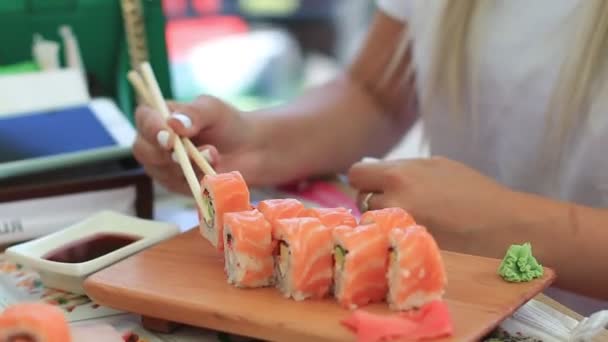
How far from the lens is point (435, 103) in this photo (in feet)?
3.33

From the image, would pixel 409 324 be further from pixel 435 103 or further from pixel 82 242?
pixel 435 103

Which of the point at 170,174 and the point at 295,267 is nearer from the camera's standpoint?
the point at 295,267

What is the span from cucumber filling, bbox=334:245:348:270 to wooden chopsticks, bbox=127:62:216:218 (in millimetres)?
150

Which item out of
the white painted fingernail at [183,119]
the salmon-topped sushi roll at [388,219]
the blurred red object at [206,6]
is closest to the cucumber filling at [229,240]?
the salmon-topped sushi roll at [388,219]

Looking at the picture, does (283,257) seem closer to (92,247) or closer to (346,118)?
(92,247)

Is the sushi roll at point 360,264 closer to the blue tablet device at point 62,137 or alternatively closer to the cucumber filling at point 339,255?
the cucumber filling at point 339,255

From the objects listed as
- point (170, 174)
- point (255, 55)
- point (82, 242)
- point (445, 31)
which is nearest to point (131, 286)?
point (82, 242)

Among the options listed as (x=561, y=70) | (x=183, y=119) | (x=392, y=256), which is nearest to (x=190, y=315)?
(x=392, y=256)

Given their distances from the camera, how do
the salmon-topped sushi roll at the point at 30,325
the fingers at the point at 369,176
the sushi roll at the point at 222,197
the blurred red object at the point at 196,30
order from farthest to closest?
the blurred red object at the point at 196,30, the fingers at the point at 369,176, the sushi roll at the point at 222,197, the salmon-topped sushi roll at the point at 30,325

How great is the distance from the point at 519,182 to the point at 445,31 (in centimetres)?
21

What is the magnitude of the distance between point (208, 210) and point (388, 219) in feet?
0.56

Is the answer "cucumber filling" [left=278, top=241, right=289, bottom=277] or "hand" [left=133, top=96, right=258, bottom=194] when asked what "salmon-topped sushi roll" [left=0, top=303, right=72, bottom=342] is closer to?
"cucumber filling" [left=278, top=241, right=289, bottom=277]

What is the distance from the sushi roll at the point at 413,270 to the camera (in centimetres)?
52

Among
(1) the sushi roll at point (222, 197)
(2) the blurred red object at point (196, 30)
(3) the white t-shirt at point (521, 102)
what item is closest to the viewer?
(1) the sushi roll at point (222, 197)
